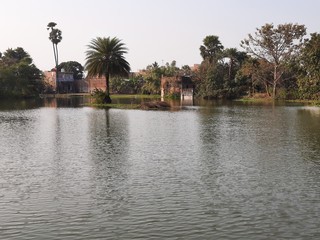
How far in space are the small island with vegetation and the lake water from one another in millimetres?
36458

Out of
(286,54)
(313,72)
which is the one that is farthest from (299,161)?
(286,54)

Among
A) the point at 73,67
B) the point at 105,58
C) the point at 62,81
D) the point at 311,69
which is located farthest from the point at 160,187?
the point at 73,67

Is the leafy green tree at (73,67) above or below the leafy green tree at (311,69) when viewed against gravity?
above

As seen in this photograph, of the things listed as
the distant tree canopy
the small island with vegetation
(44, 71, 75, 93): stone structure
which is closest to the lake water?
the small island with vegetation

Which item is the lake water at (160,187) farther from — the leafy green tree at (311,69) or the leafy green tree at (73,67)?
the leafy green tree at (73,67)

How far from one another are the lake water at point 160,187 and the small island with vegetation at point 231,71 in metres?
36.5

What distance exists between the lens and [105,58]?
7050cm

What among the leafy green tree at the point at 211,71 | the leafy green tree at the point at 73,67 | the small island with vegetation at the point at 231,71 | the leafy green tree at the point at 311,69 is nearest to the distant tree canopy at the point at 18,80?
the small island with vegetation at the point at 231,71

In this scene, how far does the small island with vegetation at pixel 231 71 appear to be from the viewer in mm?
70938

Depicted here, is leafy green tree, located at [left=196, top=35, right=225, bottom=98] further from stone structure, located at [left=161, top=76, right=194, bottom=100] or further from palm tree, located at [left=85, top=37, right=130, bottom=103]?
palm tree, located at [left=85, top=37, right=130, bottom=103]

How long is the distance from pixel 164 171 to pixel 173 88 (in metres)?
96.1

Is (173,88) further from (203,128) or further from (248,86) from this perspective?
(203,128)

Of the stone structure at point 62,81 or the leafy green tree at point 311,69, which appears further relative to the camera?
the stone structure at point 62,81

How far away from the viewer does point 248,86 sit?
10538 centimetres
